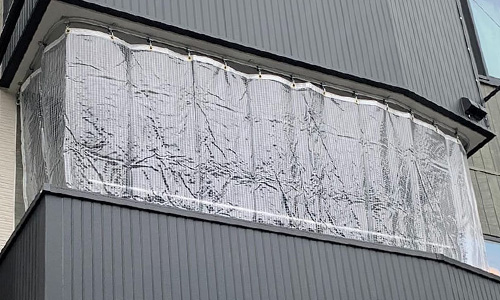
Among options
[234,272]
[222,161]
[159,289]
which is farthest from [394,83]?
[159,289]

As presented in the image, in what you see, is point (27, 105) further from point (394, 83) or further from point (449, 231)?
point (449, 231)

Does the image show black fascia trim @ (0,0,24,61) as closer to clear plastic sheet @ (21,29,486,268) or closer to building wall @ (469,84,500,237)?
clear plastic sheet @ (21,29,486,268)

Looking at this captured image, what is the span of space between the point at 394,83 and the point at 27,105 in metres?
4.55

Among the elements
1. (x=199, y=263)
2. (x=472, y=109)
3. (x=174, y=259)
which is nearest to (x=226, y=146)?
(x=199, y=263)

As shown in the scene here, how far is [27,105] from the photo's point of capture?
1022 centimetres

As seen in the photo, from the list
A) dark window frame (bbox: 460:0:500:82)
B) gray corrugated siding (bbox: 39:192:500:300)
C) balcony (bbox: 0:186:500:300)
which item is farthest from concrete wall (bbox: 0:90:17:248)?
dark window frame (bbox: 460:0:500:82)

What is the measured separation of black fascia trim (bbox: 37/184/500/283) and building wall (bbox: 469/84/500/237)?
3.31 m

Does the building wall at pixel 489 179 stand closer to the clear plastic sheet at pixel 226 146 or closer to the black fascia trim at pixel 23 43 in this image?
the clear plastic sheet at pixel 226 146

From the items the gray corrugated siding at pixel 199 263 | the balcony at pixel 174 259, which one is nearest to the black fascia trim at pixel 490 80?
the gray corrugated siding at pixel 199 263

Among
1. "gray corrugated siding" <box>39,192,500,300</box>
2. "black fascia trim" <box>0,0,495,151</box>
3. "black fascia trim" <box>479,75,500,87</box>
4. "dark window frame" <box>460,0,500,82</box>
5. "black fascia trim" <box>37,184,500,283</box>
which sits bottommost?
"gray corrugated siding" <box>39,192,500,300</box>

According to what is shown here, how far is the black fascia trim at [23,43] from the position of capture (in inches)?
360

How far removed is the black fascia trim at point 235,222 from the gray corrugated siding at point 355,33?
7.61 ft

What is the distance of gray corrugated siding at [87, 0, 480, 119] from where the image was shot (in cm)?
994

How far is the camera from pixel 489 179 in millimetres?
14406
